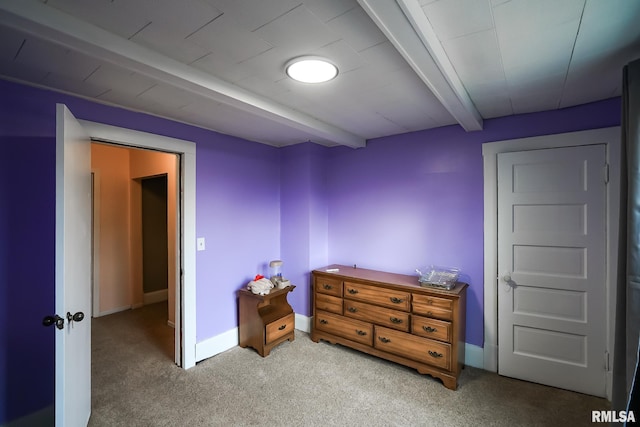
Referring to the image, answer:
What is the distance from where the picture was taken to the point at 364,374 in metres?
2.58

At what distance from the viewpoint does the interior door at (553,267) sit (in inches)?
88.3

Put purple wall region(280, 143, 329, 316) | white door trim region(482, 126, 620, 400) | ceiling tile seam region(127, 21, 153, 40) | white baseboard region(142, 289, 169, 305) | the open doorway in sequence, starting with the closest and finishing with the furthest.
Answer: ceiling tile seam region(127, 21, 153, 40)
white door trim region(482, 126, 620, 400)
purple wall region(280, 143, 329, 316)
the open doorway
white baseboard region(142, 289, 169, 305)

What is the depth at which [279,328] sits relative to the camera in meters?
3.06

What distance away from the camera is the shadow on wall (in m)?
1.82

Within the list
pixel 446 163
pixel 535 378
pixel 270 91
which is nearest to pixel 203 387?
pixel 270 91

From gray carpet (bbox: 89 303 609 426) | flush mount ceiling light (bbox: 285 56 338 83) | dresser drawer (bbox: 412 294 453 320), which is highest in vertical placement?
flush mount ceiling light (bbox: 285 56 338 83)

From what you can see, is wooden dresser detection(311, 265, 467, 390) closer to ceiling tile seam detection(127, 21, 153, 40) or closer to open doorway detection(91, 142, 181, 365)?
open doorway detection(91, 142, 181, 365)

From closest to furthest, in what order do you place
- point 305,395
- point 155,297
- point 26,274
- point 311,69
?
point 311,69 < point 26,274 < point 305,395 < point 155,297

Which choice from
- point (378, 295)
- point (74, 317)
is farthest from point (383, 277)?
point (74, 317)

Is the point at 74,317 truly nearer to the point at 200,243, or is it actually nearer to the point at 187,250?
the point at 187,250

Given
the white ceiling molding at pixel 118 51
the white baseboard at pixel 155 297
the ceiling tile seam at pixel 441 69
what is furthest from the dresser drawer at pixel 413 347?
the white baseboard at pixel 155 297

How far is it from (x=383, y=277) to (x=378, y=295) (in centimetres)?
24

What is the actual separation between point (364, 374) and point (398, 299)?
2.39 ft

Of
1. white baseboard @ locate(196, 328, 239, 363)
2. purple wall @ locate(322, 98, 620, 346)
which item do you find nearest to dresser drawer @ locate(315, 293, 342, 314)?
purple wall @ locate(322, 98, 620, 346)
